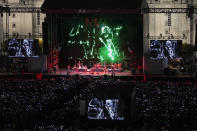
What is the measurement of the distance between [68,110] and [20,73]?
1049cm

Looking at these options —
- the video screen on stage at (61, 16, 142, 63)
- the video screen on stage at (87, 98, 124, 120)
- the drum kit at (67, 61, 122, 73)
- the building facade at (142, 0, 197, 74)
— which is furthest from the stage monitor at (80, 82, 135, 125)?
the building facade at (142, 0, 197, 74)

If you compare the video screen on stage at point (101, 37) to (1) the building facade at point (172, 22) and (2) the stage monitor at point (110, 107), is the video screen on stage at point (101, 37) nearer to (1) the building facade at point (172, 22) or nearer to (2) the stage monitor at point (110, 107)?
(1) the building facade at point (172, 22)

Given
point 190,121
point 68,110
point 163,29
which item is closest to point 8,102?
point 68,110

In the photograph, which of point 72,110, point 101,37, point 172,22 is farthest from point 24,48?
point 172,22

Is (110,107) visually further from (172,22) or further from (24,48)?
(172,22)

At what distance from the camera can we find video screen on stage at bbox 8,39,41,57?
21094 millimetres

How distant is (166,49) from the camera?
20.0 m

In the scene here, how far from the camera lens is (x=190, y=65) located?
2209 cm

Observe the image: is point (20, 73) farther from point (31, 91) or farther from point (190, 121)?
point (190, 121)

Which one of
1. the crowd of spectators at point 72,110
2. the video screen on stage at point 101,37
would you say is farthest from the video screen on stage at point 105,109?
the video screen on stage at point 101,37

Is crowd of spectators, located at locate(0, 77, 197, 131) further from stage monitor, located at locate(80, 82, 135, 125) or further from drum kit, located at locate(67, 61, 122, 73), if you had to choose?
drum kit, located at locate(67, 61, 122, 73)

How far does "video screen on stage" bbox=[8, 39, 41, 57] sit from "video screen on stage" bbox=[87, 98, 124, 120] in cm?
1251

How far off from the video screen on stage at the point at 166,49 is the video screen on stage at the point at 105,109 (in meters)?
11.5

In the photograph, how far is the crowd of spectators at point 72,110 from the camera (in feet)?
28.5
